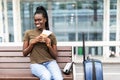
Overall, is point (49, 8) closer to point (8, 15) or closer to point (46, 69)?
point (8, 15)

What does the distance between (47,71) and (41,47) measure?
12.2 inches

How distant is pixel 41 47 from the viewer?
2984 mm

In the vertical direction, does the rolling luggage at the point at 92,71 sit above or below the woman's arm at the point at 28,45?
below

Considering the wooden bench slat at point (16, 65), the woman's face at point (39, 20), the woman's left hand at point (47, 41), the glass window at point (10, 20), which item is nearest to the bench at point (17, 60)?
the wooden bench slat at point (16, 65)

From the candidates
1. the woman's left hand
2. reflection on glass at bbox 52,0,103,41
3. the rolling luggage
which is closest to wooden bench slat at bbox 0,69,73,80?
the rolling luggage

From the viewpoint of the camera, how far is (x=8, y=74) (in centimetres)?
293

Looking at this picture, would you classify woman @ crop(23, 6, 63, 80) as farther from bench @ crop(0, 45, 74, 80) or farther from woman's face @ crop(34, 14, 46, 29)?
bench @ crop(0, 45, 74, 80)

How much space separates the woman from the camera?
2898mm

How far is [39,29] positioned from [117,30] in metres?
7.29

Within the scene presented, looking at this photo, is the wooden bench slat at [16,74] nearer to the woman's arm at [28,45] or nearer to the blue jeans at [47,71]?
the blue jeans at [47,71]

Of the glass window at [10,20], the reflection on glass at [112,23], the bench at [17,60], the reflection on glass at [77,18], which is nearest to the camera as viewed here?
the bench at [17,60]

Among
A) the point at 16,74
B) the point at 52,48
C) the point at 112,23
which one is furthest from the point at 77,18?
the point at 16,74

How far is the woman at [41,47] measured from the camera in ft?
9.51

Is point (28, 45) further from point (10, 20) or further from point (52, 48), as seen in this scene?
point (10, 20)
